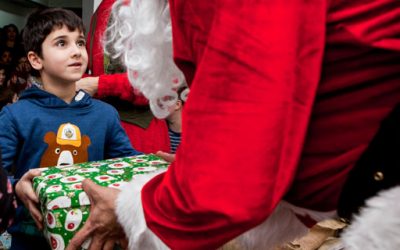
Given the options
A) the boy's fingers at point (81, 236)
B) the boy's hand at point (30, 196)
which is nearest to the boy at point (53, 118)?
the boy's hand at point (30, 196)

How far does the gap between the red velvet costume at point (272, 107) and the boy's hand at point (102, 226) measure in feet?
0.69

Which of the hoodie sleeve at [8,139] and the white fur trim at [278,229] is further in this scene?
the hoodie sleeve at [8,139]

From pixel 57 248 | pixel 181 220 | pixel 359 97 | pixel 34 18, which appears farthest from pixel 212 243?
pixel 34 18

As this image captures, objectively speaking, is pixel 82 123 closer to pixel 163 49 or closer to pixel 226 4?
pixel 163 49

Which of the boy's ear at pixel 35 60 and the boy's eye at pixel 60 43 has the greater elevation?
the boy's eye at pixel 60 43

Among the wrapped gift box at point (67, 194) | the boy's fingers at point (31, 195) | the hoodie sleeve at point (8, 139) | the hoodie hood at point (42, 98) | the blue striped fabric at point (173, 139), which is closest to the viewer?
the wrapped gift box at point (67, 194)

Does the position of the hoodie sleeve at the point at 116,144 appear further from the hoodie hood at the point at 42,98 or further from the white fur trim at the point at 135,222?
the white fur trim at the point at 135,222

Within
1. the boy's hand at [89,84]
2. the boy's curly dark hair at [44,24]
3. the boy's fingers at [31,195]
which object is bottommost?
the boy's fingers at [31,195]

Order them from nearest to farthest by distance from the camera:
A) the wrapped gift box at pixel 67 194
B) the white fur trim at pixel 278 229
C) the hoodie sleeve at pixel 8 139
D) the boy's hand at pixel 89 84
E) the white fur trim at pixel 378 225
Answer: the white fur trim at pixel 378 225 < the white fur trim at pixel 278 229 < the wrapped gift box at pixel 67 194 < the hoodie sleeve at pixel 8 139 < the boy's hand at pixel 89 84

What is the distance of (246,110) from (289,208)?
0.29m

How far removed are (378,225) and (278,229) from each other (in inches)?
11.1

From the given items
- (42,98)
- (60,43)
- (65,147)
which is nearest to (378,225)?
(65,147)

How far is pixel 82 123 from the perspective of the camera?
67.3 inches

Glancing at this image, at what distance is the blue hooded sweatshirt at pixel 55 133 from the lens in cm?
157
